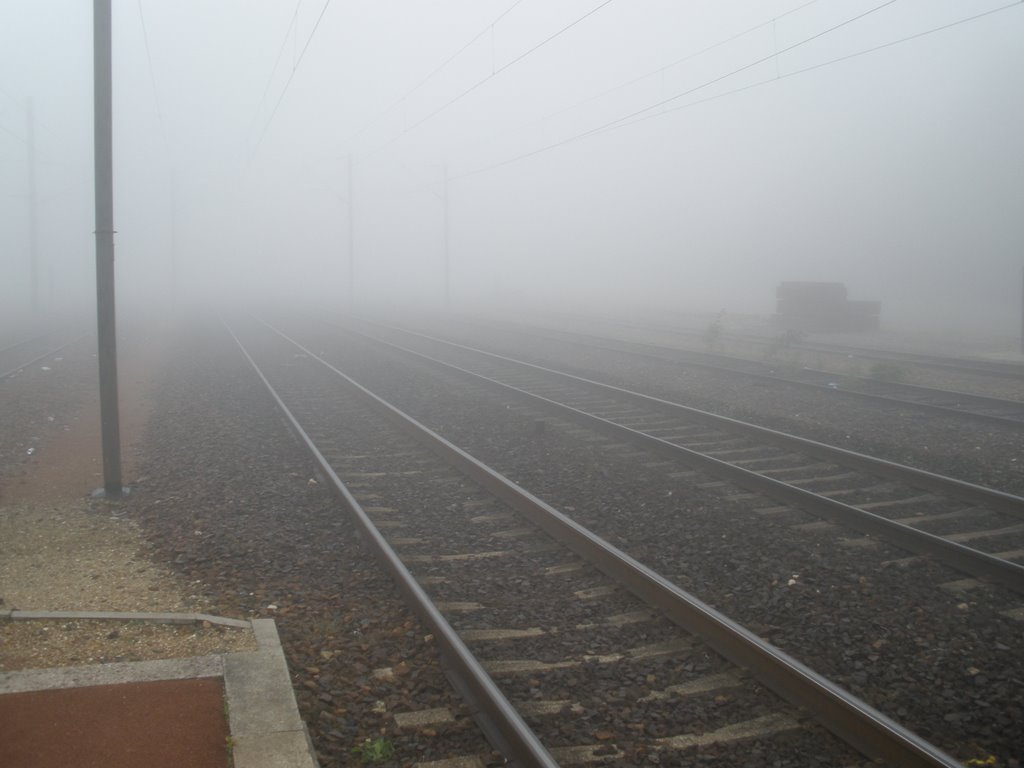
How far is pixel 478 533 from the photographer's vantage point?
7.25m

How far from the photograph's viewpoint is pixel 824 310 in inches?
1110

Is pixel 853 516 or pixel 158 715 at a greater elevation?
pixel 853 516

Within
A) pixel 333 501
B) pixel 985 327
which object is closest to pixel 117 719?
pixel 333 501

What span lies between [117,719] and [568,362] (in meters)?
16.2

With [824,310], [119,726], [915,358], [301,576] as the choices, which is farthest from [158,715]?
[824,310]

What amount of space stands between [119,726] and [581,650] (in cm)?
250

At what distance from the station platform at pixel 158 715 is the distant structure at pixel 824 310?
25.3 meters

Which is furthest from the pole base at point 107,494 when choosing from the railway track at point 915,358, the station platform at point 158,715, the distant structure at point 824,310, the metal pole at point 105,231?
the distant structure at point 824,310

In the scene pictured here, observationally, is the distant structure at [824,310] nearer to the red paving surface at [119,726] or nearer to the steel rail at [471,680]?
the steel rail at [471,680]

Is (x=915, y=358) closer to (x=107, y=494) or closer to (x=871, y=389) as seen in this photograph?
(x=871, y=389)

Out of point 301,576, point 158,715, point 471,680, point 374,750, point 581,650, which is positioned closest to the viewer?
point 374,750

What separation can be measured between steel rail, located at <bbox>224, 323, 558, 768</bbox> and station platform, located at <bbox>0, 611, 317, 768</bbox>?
0.87m

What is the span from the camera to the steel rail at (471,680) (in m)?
3.88

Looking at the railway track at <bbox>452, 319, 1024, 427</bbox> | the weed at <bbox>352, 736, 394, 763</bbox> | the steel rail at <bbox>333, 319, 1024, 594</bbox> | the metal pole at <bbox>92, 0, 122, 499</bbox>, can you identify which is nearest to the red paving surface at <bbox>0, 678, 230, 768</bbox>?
the weed at <bbox>352, 736, 394, 763</bbox>
